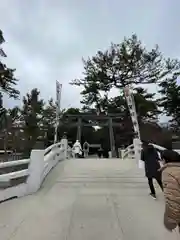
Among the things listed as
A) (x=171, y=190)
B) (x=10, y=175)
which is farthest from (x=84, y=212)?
(x=171, y=190)

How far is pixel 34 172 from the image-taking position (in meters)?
9.05

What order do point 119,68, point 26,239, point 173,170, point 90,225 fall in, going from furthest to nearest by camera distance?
point 119,68, point 90,225, point 26,239, point 173,170

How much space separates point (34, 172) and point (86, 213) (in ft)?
9.88

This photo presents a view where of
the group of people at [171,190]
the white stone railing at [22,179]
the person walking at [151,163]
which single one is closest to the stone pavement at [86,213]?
the white stone railing at [22,179]

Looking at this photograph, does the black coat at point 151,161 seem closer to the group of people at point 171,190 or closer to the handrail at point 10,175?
the handrail at point 10,175

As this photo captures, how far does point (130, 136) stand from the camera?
37.2 m

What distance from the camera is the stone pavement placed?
16.8ft

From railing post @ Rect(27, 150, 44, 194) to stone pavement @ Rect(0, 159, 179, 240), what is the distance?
0.26m

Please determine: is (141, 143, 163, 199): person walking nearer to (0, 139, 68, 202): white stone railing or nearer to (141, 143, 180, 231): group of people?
(0, 139, 68, 202): white stone railing

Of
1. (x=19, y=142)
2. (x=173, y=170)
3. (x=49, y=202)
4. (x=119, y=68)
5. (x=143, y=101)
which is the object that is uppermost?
(x=119, y=68)

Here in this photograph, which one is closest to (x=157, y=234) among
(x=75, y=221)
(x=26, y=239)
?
(x=75, y=221)

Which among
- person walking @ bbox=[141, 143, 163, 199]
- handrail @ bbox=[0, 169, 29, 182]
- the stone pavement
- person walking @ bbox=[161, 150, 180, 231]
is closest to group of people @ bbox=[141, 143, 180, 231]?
person walking @ bbox=[161, 150, 180, 231]

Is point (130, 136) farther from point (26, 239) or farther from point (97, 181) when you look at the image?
point (26, 239)

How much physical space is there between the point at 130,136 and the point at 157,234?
3227 cm
